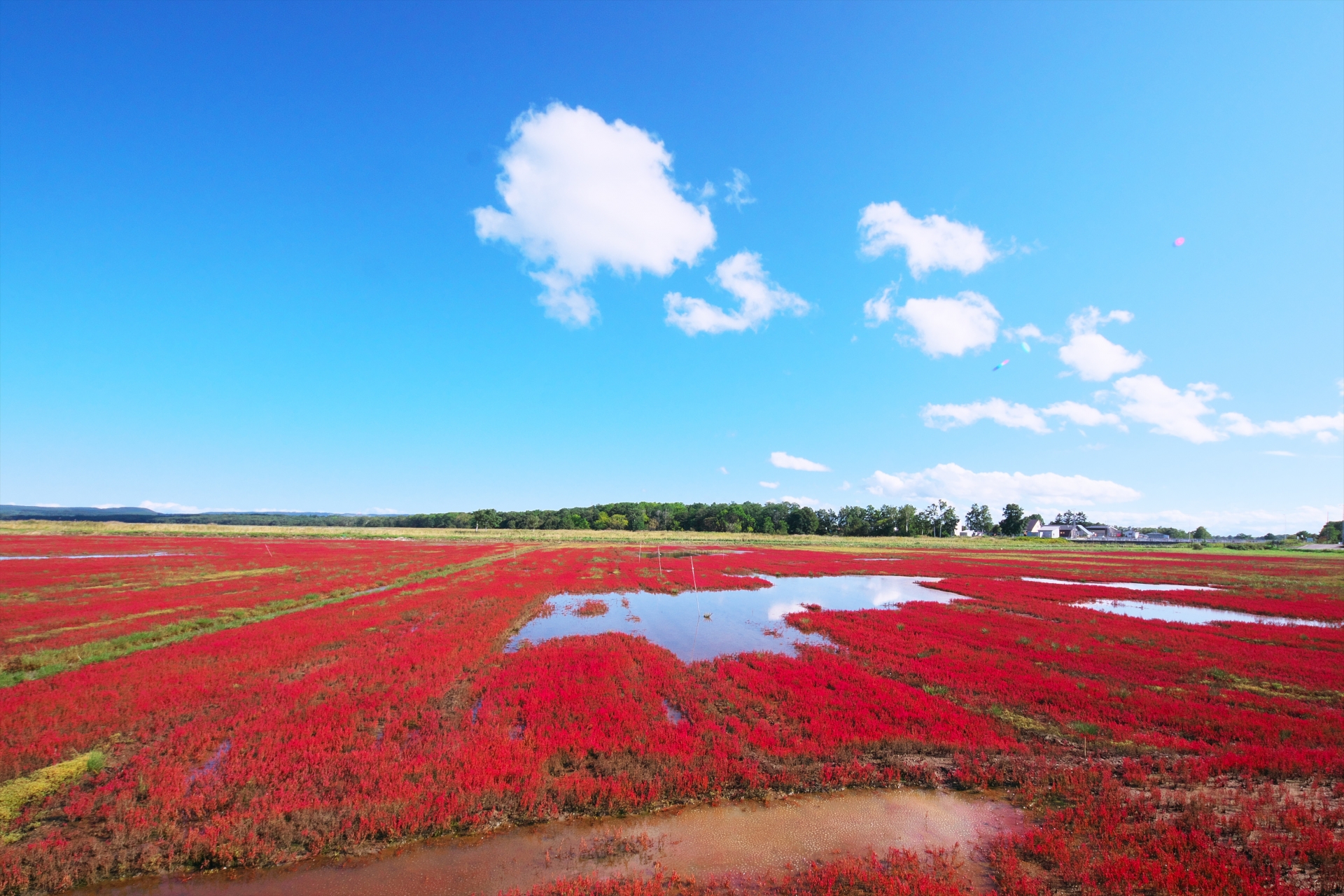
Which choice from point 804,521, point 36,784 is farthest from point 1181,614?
point 804,521

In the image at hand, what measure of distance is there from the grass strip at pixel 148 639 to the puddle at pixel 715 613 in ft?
38.5

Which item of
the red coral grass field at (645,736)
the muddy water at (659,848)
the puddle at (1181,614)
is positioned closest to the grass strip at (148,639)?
the red coral grass field at (645,736)

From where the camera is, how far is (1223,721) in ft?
38.7

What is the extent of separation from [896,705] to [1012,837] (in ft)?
18.3

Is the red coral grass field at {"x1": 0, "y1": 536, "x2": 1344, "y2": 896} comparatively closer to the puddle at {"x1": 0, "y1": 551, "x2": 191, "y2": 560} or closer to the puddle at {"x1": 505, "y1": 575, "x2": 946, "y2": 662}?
the puddle at {"x1": 505, "y1": 575, "x2": 946, "y2": 662}

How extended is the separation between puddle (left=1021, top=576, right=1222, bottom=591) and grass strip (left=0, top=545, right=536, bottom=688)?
165ft

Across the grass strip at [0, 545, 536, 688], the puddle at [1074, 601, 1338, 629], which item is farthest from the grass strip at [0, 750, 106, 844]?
the puddle at [1074, 601, 1338, 629]

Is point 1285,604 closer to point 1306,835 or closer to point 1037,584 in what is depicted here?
point 1037,584

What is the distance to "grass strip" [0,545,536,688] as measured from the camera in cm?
1470

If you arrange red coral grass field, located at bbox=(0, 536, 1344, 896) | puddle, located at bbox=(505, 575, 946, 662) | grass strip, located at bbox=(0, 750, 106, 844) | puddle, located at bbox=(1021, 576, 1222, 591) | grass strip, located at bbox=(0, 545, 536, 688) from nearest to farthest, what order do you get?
red coral grass field, located at bbox=(0, 536, 1344, 896), grass strip, located at bbox=(0, 750, 106, 844), grass strip, located at bbox=(0, 545, 536, 688), puddle, located at bbox=(505, 575, 946, 662), puddle, located at bbox=(1021, 576, 1222, 591)

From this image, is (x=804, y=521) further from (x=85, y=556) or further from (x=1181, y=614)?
(x=85, y=556)

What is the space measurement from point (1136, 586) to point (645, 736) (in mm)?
47258

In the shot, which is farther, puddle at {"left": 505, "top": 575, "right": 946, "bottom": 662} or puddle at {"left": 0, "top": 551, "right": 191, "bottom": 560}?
puddle at {"left": 0, "top": 551, "right": 191, "bottom": 560}

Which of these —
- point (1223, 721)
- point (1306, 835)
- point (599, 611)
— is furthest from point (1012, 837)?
point (599, 611)
